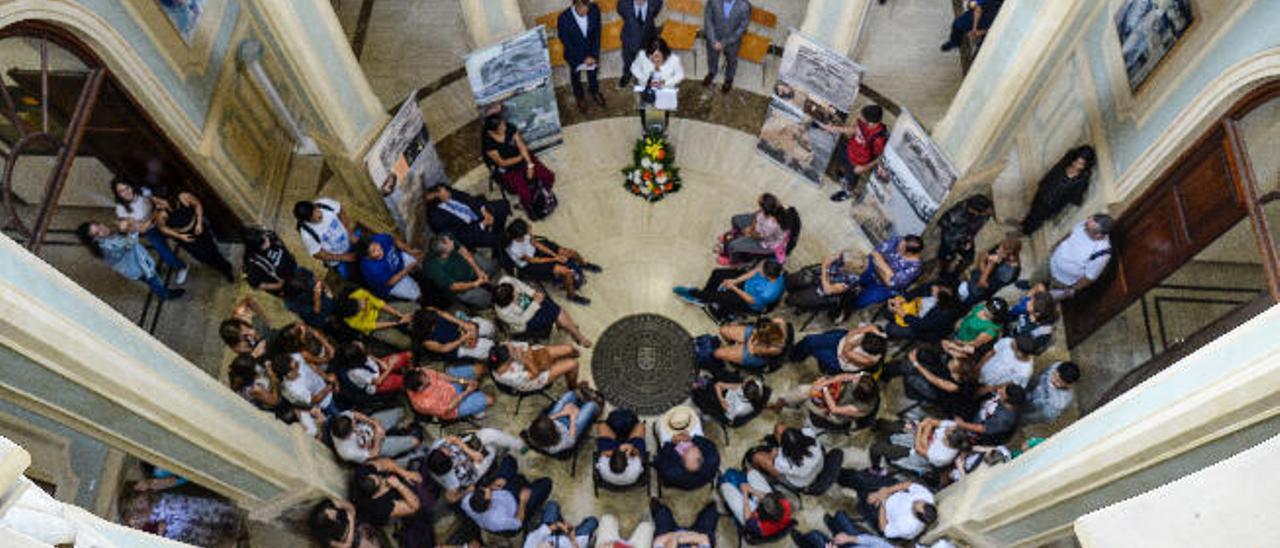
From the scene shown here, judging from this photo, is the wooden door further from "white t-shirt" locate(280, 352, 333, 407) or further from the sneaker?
"white t-shirt" locate(280, 352, 333, 407)

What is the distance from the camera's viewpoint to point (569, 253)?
7.57 meters

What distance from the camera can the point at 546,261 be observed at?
738cm

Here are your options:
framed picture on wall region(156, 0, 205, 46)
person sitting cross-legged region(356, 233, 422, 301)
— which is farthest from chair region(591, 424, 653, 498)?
framed picture on wall region(156, 0, 205, 46)

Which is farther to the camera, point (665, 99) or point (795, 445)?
point (665, 99)

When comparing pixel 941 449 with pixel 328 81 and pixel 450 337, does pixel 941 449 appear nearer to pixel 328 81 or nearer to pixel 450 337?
pixel 450 337

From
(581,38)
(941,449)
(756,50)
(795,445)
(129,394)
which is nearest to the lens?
(129,394)

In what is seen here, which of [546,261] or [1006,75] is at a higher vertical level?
[1006,75]

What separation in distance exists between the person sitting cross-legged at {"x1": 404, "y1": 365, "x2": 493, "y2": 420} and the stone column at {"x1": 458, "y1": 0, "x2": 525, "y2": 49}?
2.97 metres

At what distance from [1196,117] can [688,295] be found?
4.04 m

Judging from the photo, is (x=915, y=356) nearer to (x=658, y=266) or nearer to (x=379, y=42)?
(x=658, y=266)

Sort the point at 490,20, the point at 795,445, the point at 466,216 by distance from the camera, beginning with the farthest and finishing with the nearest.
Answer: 1. the point at 490,20
2. the point at 466,216
3. the point at 795,445

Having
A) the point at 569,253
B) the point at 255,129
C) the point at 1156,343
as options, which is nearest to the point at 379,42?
the point at 255,129

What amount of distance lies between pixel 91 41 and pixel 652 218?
4628 mm

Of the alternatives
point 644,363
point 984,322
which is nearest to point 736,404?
point 644,363
